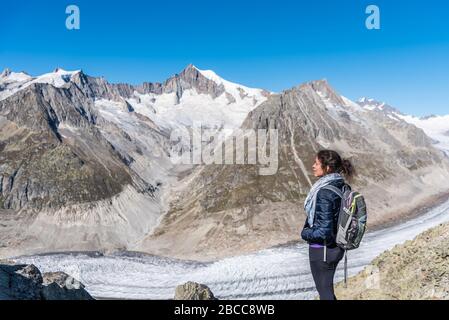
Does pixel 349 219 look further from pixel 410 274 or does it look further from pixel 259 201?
pixel 259 201

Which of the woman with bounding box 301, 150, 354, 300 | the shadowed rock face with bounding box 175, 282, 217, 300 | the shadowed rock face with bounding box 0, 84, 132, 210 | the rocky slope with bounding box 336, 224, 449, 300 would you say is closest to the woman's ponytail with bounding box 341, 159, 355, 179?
the woman with bounding box 301, 150, 354, 300

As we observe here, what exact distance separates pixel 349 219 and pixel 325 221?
61 cm

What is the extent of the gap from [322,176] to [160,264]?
358 feet

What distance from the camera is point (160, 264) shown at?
117m

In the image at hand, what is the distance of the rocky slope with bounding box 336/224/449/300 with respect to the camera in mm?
18203

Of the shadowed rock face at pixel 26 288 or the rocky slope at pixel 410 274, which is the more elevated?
the rocky slope at pixel 410 274

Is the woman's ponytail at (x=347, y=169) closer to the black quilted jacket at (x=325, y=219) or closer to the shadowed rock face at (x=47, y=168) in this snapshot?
the black quilted jacket at (x=325, y=219)

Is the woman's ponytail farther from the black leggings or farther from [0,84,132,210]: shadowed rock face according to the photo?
[0,84,132,210]: shadowed rock face

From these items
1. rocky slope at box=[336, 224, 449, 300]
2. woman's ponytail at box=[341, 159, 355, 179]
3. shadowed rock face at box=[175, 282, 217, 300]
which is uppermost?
woman's ponytail at box=[341, 159, 355, 179]

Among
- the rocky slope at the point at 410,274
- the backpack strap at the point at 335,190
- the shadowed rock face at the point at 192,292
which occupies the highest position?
the backpack strap at the point at 335,190

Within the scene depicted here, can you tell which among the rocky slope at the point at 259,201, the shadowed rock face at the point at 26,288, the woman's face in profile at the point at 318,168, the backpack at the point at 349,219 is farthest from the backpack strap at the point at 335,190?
the rocky slope at the point at 259,201

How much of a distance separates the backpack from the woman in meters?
0.13

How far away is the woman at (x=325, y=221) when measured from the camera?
39.5ft

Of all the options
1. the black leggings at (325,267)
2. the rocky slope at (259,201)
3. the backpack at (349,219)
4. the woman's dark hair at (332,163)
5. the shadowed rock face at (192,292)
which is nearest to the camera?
the backpack at (349,219)
